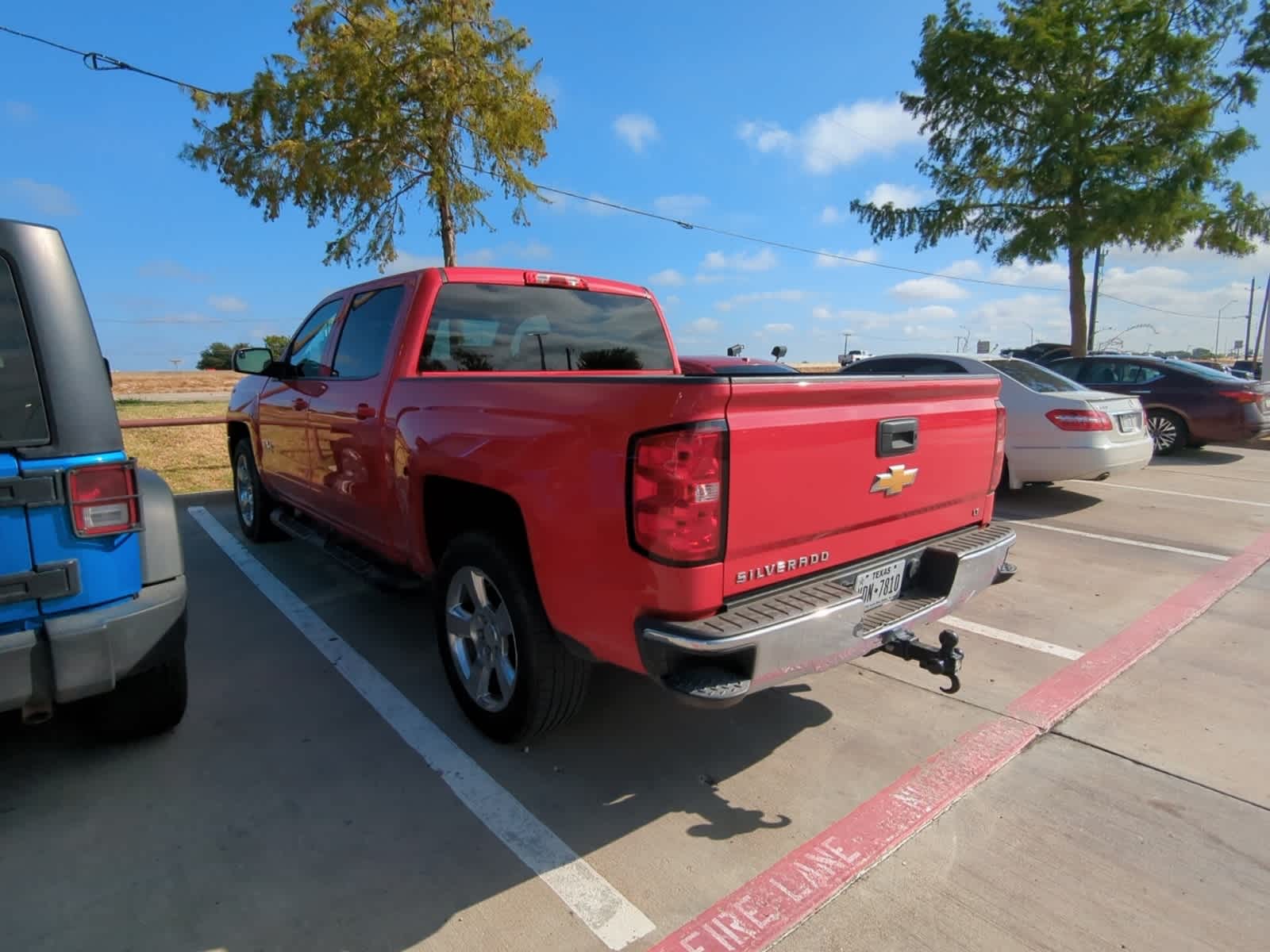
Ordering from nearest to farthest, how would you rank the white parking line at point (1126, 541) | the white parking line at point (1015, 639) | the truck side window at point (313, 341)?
the white parking line at point (1015, 639) → the truck side window at point (313, 341) → the white parking line at point (1126, 541)

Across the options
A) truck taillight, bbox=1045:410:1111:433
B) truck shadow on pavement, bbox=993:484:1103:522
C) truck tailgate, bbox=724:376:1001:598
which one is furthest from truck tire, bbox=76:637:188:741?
truck taillight, bbox=1045:410:1111:433

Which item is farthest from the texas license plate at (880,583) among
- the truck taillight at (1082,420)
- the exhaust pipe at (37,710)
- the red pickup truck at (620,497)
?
the truck taillight at (1082,420)

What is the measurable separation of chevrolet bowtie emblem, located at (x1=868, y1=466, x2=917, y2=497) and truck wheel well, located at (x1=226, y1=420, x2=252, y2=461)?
522 cm

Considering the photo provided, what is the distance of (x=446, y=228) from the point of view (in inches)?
466

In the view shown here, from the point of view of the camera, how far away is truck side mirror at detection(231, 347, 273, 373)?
5.14m

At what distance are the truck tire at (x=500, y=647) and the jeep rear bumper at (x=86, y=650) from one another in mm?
1041

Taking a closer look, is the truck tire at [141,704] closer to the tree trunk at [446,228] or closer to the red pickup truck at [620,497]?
the red pickup truck at [620,497]

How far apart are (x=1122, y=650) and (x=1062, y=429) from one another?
358 cm

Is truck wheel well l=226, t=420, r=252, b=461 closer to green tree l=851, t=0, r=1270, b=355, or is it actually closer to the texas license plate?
the texas license plate

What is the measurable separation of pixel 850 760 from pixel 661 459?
1.66 metres

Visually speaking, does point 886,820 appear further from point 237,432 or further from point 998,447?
point 237,432

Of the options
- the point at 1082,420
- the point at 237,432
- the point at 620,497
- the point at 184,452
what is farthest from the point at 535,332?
the point at 184,452

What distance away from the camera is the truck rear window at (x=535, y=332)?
3.78 m

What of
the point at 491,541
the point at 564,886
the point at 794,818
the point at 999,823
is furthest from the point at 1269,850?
the point at 491,541
